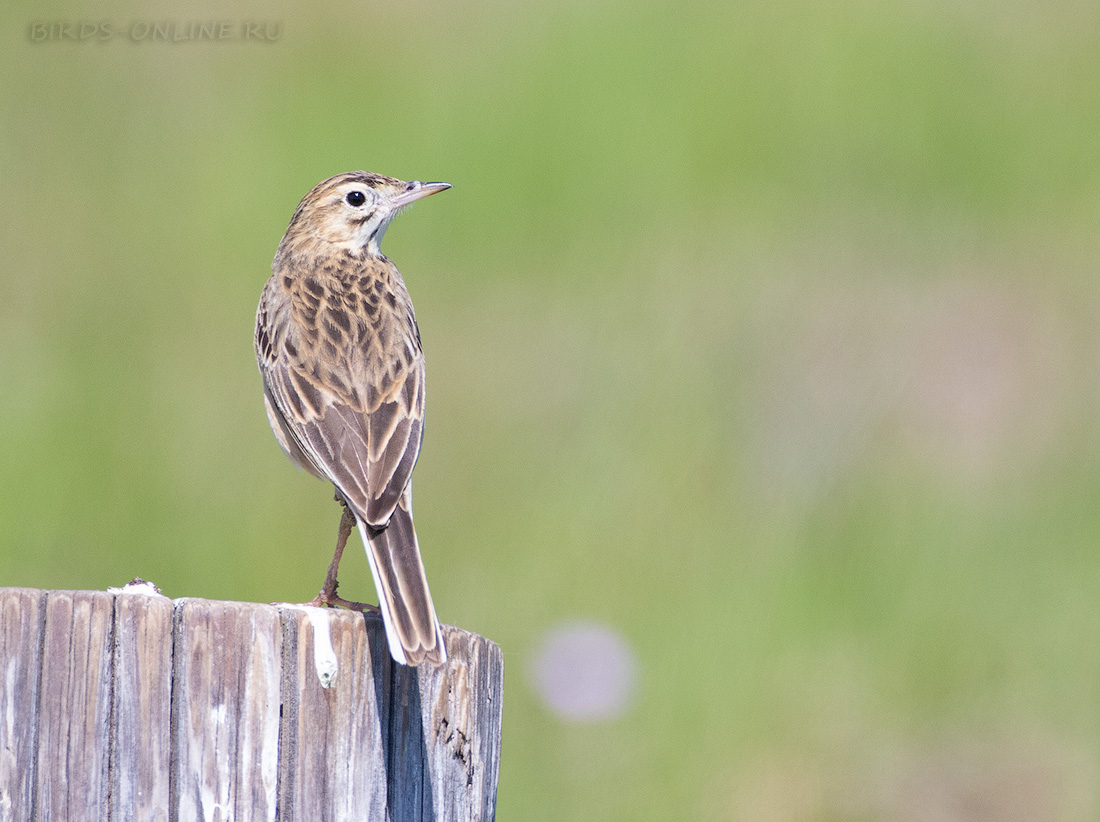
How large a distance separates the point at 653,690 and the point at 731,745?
525mm

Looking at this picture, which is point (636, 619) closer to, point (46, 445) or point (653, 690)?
point (653, 690)

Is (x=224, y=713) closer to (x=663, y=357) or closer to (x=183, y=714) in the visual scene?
(x=183, y=714)

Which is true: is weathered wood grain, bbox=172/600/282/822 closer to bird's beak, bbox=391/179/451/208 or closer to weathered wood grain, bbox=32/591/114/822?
weathered wood grain, bbox=32/591/114/822

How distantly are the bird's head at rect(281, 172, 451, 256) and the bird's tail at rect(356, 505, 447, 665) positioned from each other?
8.82 feet

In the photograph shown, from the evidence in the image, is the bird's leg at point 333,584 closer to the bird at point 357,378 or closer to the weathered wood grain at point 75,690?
the bird at point 357,378

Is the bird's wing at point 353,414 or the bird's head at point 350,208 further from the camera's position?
the bird's head at point 350,208

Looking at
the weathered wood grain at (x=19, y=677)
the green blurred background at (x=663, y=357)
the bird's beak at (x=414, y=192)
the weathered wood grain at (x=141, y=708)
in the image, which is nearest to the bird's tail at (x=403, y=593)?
the weathered wood grain at (x=141, y=708)

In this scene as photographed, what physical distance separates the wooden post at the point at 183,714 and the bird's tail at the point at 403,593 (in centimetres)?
13

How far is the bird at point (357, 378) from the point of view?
4.56m

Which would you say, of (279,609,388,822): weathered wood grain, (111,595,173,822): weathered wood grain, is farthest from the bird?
(111,595,173,822): weathered wood grain

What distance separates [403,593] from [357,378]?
174 cm

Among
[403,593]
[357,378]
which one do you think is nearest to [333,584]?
[357,378]

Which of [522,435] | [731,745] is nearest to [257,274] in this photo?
[522,435]

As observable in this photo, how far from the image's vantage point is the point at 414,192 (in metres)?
7.27
